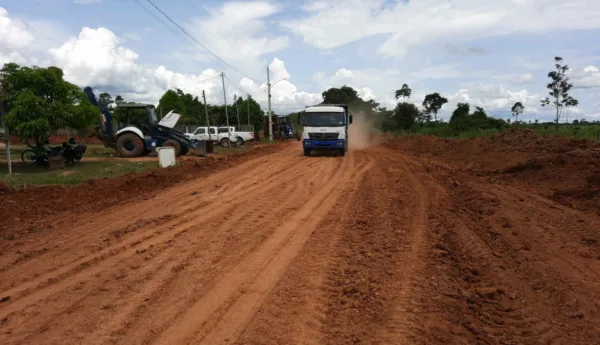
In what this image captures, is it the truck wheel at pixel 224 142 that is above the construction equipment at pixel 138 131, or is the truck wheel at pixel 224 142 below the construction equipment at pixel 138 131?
below

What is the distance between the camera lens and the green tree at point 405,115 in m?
54.3

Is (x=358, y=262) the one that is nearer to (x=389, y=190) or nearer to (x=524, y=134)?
(x=389, y=190)

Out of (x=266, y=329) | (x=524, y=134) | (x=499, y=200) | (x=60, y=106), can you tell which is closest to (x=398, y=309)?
(x=266, y=329)

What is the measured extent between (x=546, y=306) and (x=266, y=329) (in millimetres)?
2826

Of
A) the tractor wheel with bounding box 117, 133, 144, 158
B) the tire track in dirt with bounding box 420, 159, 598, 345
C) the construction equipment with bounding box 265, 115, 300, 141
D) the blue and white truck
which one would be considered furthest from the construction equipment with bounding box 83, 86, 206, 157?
the construction equipment with bounding box 265, 115, 300, 141

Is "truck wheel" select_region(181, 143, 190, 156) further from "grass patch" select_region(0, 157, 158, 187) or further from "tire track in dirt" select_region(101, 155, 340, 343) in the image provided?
"tire track in dirt" select_region(101, 155, 340, 343)

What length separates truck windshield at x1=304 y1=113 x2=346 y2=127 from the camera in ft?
71.6

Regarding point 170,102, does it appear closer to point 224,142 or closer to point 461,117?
point 224,142

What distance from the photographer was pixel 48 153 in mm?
15984

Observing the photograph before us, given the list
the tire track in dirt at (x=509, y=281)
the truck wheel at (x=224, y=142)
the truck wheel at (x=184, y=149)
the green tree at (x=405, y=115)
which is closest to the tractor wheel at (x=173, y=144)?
the truck wheel at (x=184, y=149)

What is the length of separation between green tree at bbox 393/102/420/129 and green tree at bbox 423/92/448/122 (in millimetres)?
8061

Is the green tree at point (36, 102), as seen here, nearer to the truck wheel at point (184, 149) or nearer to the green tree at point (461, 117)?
the truck wheel at point (184, 149)

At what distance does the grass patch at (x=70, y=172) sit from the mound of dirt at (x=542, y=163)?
12556mm

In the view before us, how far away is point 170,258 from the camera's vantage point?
234 inches
